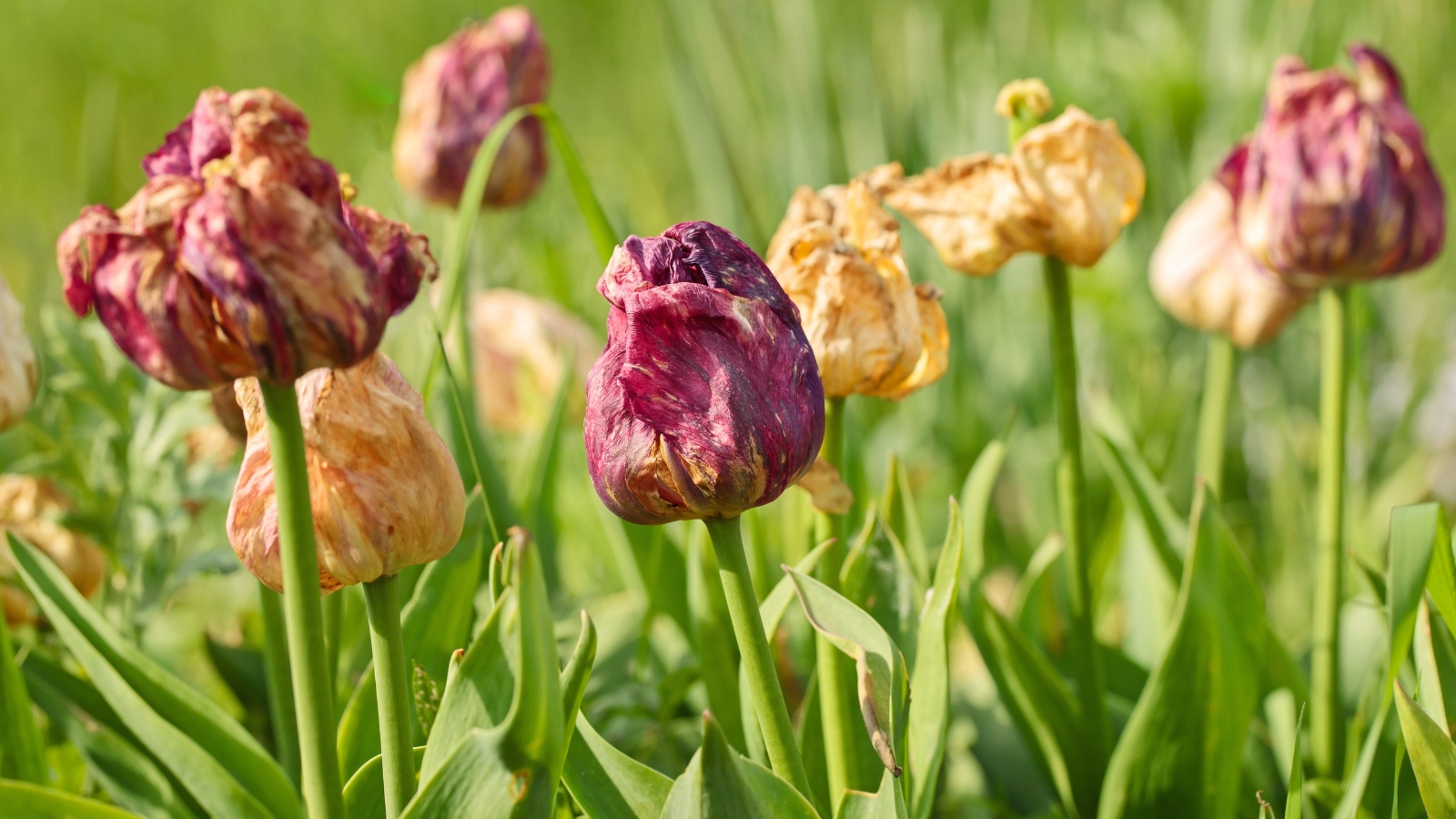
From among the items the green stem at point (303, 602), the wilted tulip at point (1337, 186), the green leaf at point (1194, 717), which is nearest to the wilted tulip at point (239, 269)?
the green stem at point (303, 602)

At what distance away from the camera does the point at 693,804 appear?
534mm

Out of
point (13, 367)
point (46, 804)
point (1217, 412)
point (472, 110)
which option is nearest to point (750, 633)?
point (46, 804)

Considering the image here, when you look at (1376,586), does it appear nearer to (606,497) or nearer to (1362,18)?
(606,497)

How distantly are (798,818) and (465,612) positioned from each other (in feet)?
1.15

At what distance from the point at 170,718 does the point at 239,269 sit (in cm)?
41

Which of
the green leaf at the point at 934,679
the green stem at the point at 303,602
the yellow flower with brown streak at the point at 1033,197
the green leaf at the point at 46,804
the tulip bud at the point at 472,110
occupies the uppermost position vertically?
the tulip bud at the point at 472,110

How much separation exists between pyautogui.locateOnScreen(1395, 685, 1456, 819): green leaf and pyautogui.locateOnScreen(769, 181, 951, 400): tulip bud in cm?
33

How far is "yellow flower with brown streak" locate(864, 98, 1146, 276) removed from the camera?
773 mm

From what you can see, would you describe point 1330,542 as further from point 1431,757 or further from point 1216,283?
point 1216,283

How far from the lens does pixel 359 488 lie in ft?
1.82

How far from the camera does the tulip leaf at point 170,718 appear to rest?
0.68 m

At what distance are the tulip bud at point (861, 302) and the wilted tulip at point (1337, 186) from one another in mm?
329

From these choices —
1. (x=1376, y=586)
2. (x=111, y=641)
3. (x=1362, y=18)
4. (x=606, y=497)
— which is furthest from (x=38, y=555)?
(x=1362, y=18)

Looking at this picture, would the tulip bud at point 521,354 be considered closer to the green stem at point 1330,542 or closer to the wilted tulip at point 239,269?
the green stem at point 1330,542
